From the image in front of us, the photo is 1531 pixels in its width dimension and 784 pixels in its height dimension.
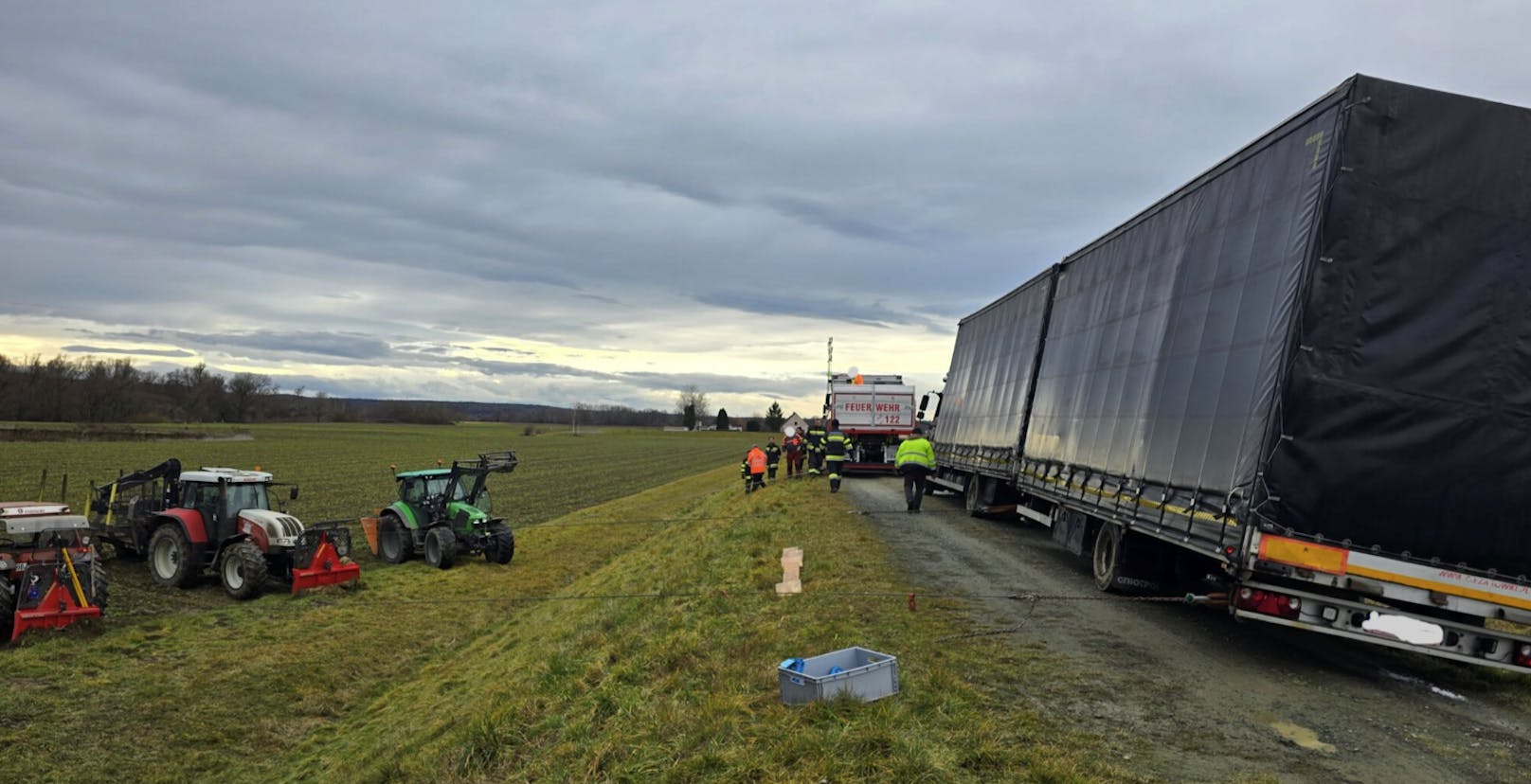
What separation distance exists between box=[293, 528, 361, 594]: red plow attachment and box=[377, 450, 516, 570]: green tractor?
7.88 ft

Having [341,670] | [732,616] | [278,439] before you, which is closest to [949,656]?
[732,616]

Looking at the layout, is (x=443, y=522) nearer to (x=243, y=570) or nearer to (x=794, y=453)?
(x=243, y=570)

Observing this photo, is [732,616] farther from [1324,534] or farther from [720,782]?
[1324,534]

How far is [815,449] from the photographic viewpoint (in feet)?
83.6

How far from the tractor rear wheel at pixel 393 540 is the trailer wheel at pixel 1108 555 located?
42.9 ft

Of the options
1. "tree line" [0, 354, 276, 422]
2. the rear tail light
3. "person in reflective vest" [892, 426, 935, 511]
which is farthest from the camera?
"tree line" [0, 354, 276, 422]

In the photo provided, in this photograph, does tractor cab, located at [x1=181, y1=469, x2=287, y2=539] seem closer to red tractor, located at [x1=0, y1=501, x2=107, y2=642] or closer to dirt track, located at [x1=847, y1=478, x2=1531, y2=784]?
red tractor, located at [x1=0, y1=501, x2=107, y2=642]

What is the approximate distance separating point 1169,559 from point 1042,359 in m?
6.40

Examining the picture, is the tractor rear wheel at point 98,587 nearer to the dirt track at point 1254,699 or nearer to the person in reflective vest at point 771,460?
the dirt track at point 1254,699

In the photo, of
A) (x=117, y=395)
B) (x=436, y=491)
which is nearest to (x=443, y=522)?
(x=436, y=491)

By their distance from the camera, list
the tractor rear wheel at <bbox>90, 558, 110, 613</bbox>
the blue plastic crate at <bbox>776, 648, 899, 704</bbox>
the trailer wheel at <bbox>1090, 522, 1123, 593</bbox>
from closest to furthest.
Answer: the blue plastic crate at <bbox>776, 648, 899, 704</bbox> → the trailer wheel at <bbox>1090, 522, 1123, 593</bbox> → the tractor rear wheel at <bbox>90, 558, 110, 613</bbox>

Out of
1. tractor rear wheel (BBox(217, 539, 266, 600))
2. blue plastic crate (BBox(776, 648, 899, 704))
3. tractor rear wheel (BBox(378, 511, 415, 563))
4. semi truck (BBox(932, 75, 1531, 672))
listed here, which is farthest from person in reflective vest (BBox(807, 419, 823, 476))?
blue plastic crate (BBox(776, 648, 899, 704))

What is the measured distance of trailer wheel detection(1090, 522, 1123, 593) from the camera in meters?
9.70

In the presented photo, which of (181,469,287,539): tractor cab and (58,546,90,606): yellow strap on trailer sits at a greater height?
(181,469,287,539): tractor cab
